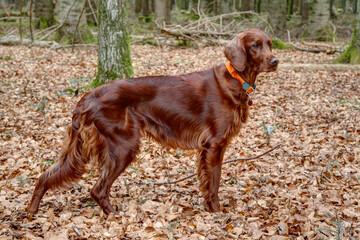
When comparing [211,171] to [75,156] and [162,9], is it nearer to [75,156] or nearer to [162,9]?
[75,156]

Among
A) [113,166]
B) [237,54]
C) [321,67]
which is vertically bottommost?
[113,166]

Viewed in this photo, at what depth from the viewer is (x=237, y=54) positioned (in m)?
3.67

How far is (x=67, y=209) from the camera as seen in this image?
365 centimetres

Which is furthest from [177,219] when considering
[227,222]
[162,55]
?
[162,55]

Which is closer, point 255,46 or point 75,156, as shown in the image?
point 75,156

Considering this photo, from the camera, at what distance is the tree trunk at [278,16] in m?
15.4

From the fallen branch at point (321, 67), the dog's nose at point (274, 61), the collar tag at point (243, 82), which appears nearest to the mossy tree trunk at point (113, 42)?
the collar tag at point (243, 82)

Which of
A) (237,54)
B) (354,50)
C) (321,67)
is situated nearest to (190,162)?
(237,54)

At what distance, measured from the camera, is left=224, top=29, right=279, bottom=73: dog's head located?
3637 mm

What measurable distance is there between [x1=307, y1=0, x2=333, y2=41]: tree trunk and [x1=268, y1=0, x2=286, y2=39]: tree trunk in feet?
3.99

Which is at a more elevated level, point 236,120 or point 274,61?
point 274,61

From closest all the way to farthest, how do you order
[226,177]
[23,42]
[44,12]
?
[226,177]
[23,42]
[44,12]

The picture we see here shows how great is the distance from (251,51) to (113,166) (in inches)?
74.5

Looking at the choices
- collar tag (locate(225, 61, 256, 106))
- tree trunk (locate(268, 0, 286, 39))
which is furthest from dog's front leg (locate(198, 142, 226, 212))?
tree trunk (locate(268, 0, 286, 39))
